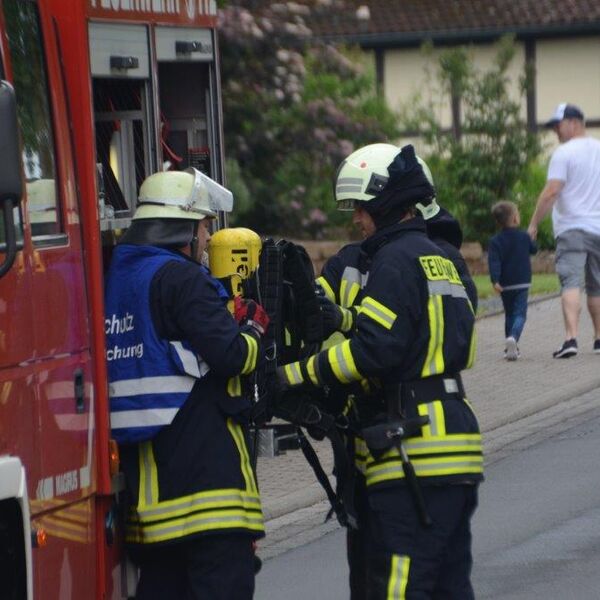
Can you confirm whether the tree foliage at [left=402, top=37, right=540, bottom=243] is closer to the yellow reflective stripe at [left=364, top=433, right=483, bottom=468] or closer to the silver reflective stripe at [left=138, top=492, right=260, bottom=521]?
the yellow reflective stripe at [left=364, top=433, right=483, bottom=468]

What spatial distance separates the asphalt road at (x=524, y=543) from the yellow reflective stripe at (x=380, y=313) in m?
2.22

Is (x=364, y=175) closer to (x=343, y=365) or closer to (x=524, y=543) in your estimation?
(x=343, y=365)

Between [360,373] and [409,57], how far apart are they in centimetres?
3115

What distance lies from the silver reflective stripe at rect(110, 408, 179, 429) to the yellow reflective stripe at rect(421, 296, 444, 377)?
840 mm

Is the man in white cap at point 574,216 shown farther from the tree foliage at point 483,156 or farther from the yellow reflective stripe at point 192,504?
the tree foliage at point 483,156

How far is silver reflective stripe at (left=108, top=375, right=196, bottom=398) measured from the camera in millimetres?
5508

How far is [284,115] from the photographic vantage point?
635 inches

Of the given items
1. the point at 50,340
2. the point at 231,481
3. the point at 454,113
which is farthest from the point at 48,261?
the point at 454,113

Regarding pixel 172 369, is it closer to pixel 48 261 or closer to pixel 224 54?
pixel 48 261

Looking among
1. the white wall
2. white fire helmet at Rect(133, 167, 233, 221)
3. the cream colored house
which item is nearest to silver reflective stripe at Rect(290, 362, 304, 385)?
white fire helmet at Rect(133, 167, 233, 221)

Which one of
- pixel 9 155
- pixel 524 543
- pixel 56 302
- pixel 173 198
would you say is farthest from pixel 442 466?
pixel 524 543

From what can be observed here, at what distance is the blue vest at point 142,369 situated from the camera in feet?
18.1

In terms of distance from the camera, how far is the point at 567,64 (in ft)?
116

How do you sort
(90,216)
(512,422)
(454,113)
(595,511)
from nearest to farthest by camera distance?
(90,216)
(595,511)
(512,422)
(454,113)
